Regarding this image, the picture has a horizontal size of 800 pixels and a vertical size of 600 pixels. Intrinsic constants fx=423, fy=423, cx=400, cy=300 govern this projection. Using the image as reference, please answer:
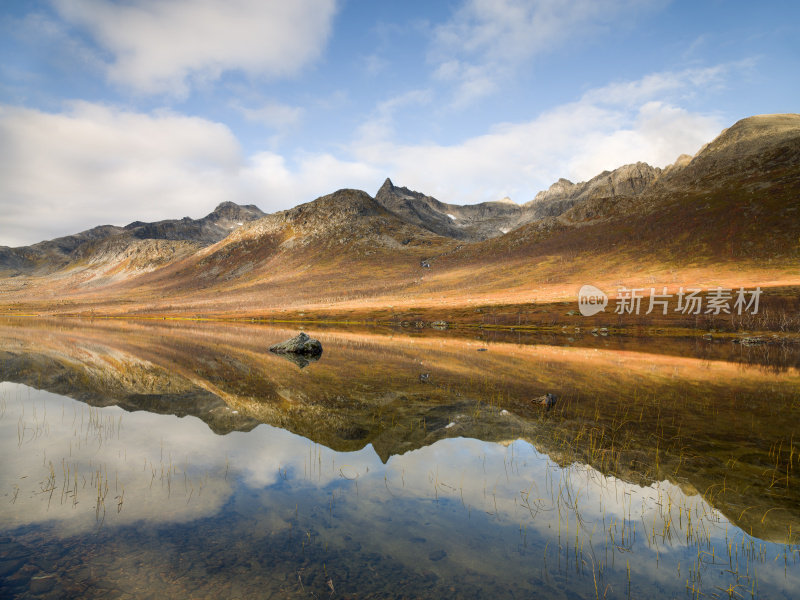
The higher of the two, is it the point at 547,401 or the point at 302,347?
the point at 547,401

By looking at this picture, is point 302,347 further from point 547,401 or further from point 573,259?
point 573,259

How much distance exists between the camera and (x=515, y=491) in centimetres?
1024

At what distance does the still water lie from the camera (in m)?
6.84

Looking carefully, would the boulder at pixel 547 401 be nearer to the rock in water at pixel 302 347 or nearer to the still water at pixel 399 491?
the still water at pixel 399 491

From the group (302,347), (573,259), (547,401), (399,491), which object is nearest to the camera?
(399,491)

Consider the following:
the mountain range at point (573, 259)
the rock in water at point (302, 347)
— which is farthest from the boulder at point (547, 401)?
the mountain range at point (573, 259)

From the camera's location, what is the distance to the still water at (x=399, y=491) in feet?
22.4

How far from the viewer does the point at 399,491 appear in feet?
33.2

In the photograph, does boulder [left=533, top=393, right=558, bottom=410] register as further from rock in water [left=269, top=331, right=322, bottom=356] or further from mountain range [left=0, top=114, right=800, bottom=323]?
mountain range [left=0, top=114, right=800, bottom=323]

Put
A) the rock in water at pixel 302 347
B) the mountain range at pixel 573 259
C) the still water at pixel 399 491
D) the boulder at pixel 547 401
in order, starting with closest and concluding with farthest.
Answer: the still water at pixel 399 491, the boulder at pixel 547 401, the rock in water at pixel 302 347, the mountain range at pixel 573 259

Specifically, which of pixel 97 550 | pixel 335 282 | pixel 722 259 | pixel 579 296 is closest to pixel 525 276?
pixel 579 296

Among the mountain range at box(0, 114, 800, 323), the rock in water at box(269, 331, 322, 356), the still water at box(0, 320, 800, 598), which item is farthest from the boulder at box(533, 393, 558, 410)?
the mountain range at box(0, 114, 800, 323)

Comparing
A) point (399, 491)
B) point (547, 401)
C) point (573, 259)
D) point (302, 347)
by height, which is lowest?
point (302, 347)

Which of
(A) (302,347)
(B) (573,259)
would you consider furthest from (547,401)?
(B) (573,259)
